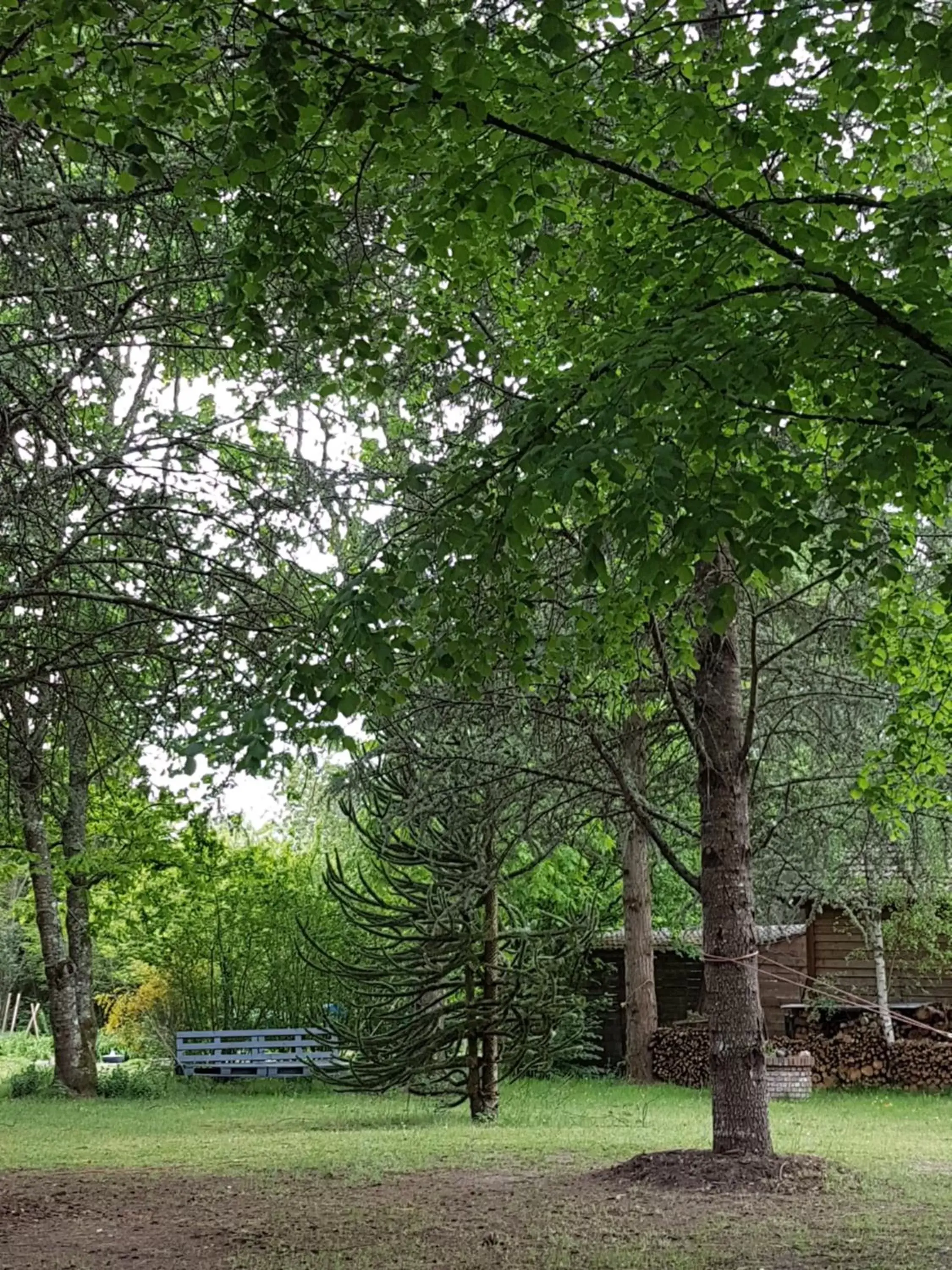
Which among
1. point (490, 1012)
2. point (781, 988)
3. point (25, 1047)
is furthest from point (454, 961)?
point (25, 1047)

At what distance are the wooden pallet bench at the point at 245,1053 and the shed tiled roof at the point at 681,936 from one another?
4745mm

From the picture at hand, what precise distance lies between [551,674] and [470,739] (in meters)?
2.61

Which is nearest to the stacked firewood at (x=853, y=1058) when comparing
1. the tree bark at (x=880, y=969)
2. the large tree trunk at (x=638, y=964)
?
the tree bark at (x=880, y=969)

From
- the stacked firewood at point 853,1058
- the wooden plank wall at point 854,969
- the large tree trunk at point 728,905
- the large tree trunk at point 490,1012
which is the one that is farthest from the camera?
the wooden plank wall at point 854,969

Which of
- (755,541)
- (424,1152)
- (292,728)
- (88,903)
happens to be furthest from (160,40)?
(88,903)

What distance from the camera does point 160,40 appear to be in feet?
13.6

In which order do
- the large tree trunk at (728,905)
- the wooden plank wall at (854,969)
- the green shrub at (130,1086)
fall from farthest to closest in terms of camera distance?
1. the wooden plank wall at (854,969)
2. the green shrub at (130,1086)
3. the large tree trunk at (728,905)

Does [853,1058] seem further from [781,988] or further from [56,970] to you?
[56,970]

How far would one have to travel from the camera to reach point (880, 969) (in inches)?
659

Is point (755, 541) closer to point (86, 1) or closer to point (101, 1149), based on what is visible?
point (86, 1)

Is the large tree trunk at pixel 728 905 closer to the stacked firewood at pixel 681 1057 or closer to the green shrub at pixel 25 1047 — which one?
the stacked firewood at pixel 681 1057

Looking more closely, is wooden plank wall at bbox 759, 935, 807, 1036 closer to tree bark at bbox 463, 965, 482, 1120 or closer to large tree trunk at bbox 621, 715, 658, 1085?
large tree trunk at bbox 621, 715, 658, 1085

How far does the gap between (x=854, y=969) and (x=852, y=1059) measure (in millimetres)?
2255

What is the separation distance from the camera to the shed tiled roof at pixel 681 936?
18.9m
